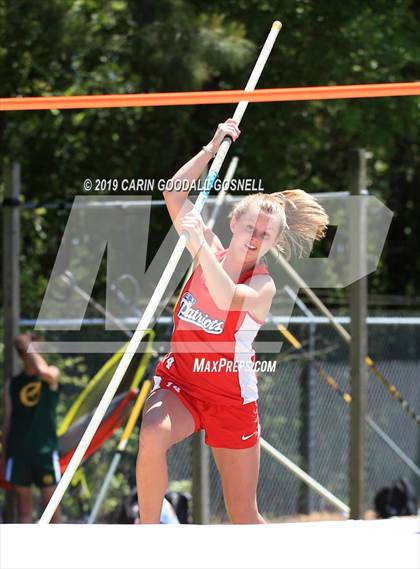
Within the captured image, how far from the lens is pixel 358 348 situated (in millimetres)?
6062

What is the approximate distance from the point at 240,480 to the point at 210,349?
47 cm

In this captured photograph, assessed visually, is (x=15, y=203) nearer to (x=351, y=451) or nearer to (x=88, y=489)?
(x=88, y=489)

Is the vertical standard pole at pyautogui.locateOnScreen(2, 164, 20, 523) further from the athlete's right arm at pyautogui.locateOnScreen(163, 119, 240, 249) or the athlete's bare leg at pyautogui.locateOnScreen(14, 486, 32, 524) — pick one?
the athlete's right arm at pyautogui.locateOnScreen(163, 119, 240, 249)

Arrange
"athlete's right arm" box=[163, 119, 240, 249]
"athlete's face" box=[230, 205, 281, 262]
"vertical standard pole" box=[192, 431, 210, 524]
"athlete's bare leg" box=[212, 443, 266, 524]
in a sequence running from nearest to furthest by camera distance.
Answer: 1. "athlete's bare leg" box=[212, 443, 266, 524]
2. "athlete's face" box=[230, 205, 281, 262]
3. "athlete's right arm" box=[163, 119, 240, 249]
4. "vertical standard pole" box=[192, 431, 210, 524]

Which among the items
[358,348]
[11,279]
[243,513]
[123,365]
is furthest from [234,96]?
[11,279]

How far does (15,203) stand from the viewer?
680 cm

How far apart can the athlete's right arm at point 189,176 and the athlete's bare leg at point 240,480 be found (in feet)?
2.62

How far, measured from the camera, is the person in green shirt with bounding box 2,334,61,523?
6.46 m

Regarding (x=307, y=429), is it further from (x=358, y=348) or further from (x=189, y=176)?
(x=189, y=176)

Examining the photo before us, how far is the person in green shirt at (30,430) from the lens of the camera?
6457mm

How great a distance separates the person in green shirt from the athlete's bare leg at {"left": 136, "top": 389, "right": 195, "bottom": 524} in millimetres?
2726

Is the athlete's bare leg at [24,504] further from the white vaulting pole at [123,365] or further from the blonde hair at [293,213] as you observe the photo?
the blonde hair at [293,213]

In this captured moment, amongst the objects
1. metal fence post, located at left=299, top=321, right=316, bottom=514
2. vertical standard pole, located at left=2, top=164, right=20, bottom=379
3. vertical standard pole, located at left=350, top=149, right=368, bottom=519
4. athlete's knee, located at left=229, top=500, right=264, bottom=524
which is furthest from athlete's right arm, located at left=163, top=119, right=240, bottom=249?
metal fence post, located at left=299, top=321, right=316, bottom=514

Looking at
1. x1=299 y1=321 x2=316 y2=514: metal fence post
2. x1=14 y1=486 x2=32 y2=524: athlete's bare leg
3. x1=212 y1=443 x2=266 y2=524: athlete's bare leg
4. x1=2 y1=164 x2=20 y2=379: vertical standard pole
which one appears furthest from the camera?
x1=299 y1=321 x2=316 y2=514: metal fence post
